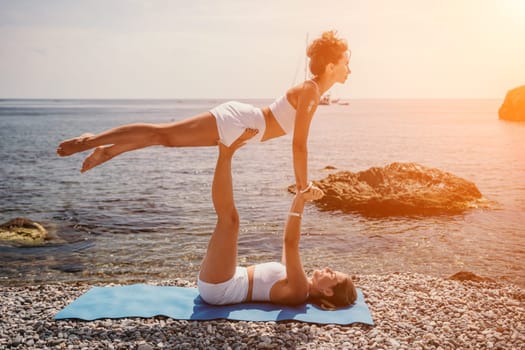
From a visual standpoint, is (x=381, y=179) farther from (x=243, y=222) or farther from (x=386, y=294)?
(x=386, y=294)

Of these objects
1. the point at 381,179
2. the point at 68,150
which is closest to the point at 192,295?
the point at 68,150

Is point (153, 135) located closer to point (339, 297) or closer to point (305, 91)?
point (305, 91)

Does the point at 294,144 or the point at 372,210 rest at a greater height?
the point at 294,144

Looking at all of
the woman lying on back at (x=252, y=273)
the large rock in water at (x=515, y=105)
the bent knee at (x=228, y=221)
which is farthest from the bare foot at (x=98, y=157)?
the large rock in water at (x=515, y=105)

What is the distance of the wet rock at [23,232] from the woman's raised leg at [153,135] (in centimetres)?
757

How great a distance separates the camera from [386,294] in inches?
313

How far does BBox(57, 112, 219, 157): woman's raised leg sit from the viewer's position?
20.6 feet

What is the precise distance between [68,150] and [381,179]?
42.7 ft

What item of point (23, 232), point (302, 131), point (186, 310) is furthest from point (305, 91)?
point (23, 232)

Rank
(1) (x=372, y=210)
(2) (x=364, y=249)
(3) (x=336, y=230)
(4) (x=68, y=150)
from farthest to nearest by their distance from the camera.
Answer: (1) (x=372, y=210), (3) (x=336, y=230), (2) (x=364, y=249), (4) (x=68, y=150)

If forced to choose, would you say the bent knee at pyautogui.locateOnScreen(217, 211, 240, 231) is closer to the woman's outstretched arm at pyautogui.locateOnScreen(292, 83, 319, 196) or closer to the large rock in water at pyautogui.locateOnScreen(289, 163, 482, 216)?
the woman's outstretched arm at pyautogui.locateOnScreen(292, 83, 319, 196)

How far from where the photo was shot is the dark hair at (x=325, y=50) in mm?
6703

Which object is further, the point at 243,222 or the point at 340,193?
the point at 340,193

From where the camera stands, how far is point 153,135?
6.29 meters
